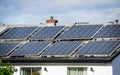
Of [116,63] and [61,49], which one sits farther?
[61,49]

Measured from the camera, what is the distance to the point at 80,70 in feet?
95.8

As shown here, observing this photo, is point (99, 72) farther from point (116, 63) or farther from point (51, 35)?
point (51, 35)

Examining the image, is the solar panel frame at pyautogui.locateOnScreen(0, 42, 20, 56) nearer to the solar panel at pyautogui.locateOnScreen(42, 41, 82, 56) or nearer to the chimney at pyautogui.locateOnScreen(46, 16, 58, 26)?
the solar panel at pyautogui.locateOnScreen(42, 41, 82, 56)

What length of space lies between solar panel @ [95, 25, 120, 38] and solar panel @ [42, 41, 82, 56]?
2.40 meters

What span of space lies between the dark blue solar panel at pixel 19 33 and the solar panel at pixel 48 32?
47.9 inches

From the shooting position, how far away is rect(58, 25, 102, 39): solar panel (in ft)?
107

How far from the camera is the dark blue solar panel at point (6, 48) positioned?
1266 inches

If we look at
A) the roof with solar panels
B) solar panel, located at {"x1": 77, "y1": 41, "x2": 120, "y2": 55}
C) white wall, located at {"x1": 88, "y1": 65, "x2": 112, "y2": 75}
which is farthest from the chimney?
white wall, located at {"x1": 88, "y1": 65, "x2": 112, "y2": 75}

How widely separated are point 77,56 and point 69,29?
6225 millimetres

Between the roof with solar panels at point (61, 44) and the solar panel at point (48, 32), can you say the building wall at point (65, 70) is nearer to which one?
the roof with solar panels at point (61, 44)

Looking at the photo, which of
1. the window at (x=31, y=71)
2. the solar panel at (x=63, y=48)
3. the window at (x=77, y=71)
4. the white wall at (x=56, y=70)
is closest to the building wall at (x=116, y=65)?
the window at (x=77, y=71)

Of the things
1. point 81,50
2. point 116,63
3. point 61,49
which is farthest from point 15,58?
point 116,63

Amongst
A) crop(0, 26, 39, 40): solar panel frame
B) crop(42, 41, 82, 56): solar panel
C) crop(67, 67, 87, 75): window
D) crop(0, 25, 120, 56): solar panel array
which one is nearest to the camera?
crop(67, 67, 87, 75): window

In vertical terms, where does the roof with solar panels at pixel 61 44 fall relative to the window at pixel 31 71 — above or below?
above
